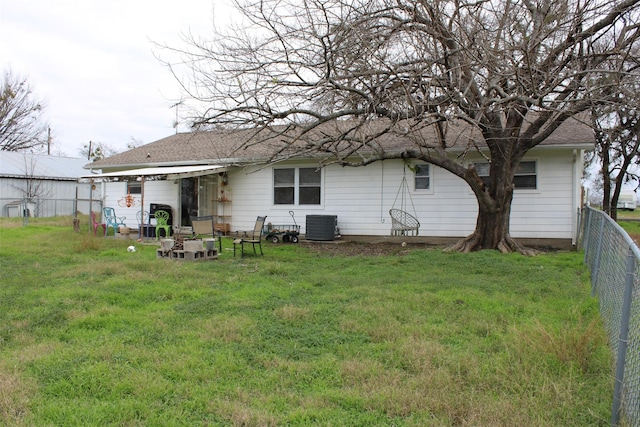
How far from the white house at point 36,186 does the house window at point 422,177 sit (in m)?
18.3

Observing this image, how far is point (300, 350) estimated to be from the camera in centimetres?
425

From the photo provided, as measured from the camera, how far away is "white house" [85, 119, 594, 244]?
1177 centimetres

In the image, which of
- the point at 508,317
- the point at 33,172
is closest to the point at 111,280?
the point at 508,317

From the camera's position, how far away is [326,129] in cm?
1355

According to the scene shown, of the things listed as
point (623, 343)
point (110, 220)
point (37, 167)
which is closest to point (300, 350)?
point (623, 343)

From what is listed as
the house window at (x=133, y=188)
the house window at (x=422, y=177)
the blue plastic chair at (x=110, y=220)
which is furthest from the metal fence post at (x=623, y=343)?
the house window at (x=133, y=188)

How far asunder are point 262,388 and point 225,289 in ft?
11.6

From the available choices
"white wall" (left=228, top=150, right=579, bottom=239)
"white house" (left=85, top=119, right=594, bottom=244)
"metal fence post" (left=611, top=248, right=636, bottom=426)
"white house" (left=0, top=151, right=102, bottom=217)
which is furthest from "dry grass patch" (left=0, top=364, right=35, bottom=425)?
"white house" (left=0, top=151, right=102, bottom=217)

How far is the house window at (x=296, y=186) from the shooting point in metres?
14.2

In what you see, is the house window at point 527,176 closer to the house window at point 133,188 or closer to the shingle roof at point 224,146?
the shingle roof at point 224,146

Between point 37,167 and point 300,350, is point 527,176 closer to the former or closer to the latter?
point 300,350

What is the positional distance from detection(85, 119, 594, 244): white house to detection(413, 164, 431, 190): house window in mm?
28

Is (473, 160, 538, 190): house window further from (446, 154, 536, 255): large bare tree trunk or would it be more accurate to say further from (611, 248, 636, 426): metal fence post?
(611, 248, 636, 426): metal fence post

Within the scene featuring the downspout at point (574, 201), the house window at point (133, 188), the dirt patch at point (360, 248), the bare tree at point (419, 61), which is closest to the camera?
the bare tree at point (419, 61)
